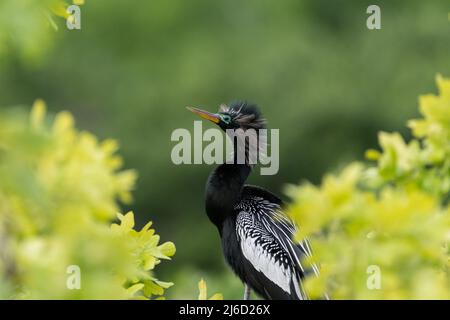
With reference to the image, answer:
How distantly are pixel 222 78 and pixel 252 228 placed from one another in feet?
62.1

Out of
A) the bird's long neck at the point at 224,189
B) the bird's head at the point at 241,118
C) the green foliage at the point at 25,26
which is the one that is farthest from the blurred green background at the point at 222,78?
the green foliage at the point at 25,26

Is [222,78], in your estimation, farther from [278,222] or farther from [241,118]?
[278,222]

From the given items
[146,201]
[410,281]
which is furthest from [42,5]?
[146,201]

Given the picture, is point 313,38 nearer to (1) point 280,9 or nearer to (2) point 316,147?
(1) point 280,9

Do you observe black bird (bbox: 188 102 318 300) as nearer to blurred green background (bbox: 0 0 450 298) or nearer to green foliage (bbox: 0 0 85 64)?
green foliage (bbox: 0 0 85 64)

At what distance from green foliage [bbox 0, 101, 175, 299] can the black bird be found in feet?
10.8

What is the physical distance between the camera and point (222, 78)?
2484 cm

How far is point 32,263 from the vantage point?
7.85 ft

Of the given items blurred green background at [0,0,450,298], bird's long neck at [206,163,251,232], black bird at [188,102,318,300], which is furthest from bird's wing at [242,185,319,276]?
blurred green background at [0,0,450,298]

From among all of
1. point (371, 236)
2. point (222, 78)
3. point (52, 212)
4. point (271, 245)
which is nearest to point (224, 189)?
point (271, 245)

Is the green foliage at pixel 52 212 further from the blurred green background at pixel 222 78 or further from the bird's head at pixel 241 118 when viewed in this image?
the blurred green background at pixel 222 78

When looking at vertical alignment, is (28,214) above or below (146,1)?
below

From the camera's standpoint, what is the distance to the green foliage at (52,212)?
2387 mm
